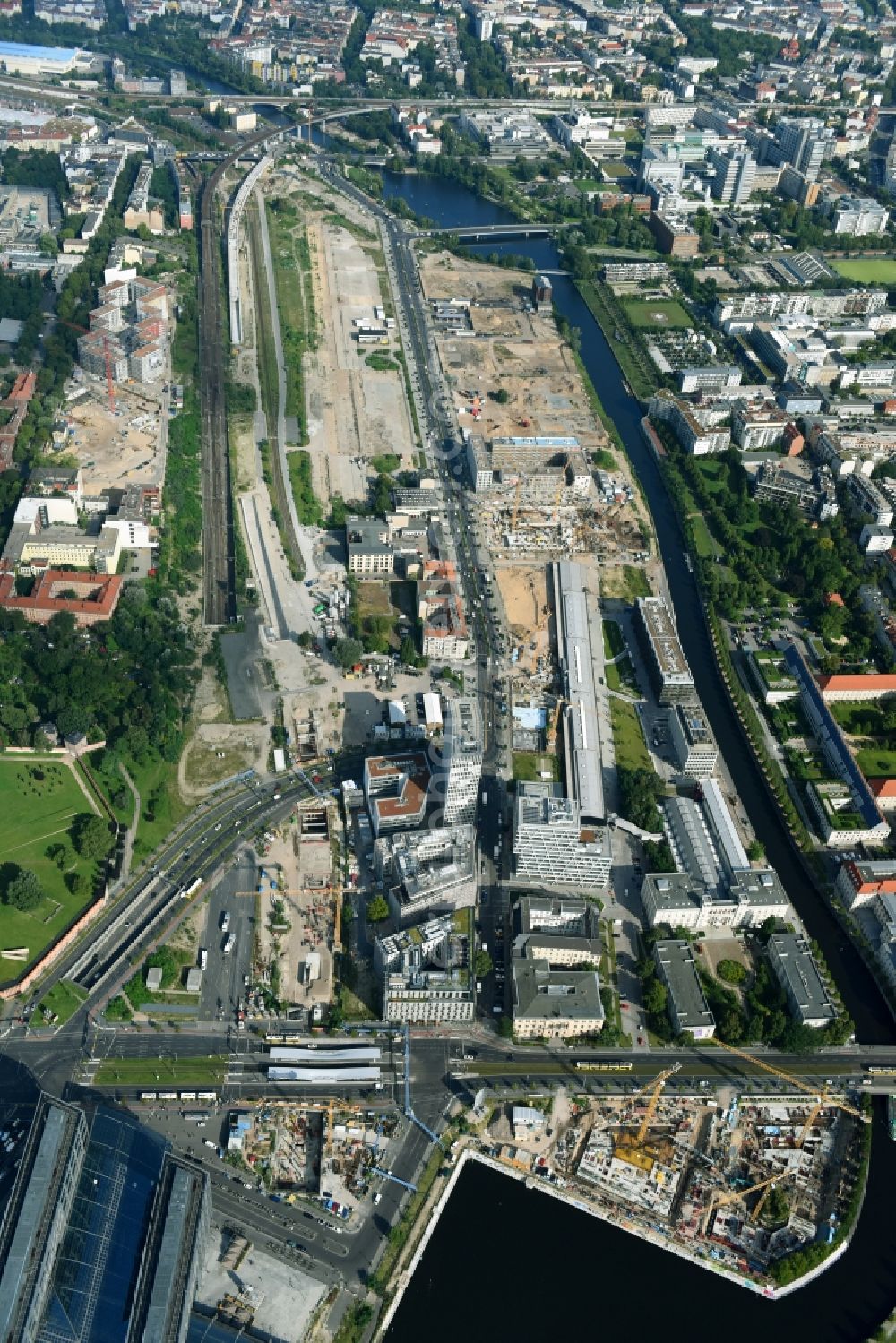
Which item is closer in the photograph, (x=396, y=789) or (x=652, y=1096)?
(x=652, y=1096)

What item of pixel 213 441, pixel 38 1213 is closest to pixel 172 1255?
pixel 38 1213

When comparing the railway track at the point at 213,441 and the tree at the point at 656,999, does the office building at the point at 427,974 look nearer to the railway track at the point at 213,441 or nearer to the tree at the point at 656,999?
the tree at the point at 656,999

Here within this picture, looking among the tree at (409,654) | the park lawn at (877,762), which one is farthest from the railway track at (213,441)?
the park lawn at (877,762)

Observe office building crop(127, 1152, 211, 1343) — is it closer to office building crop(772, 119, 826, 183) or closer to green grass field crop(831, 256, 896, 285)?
green grass field crop(831, 256, 896, 285)

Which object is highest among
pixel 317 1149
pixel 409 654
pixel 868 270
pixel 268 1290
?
pixel 868 270

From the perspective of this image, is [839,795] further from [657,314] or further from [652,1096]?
[657,314]

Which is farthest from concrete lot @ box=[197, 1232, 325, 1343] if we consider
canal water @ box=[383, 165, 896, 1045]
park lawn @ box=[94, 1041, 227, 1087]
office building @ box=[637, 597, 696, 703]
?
office building @ box=[637, 597, 696, 703]

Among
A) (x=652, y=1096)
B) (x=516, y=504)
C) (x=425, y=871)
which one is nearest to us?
(x=652, y=1096)
